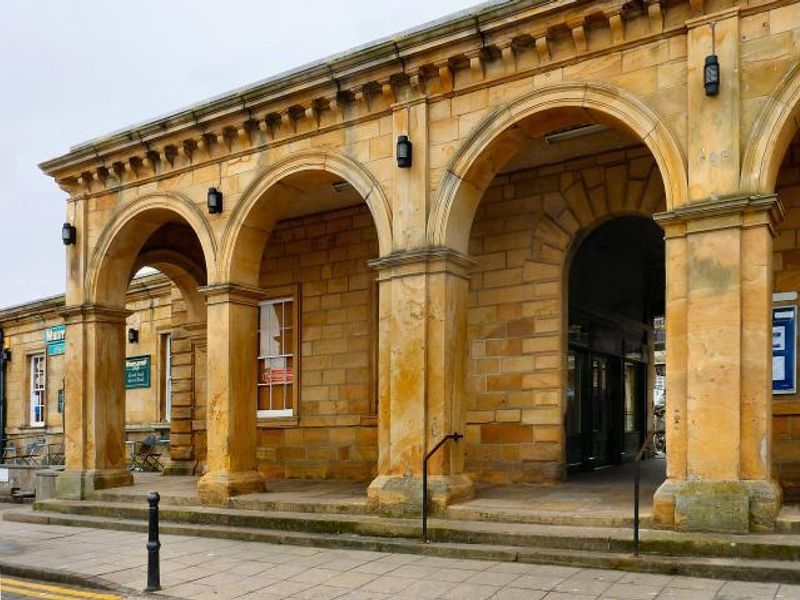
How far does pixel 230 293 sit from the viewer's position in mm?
11227

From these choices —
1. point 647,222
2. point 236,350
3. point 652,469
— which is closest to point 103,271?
point 236,350

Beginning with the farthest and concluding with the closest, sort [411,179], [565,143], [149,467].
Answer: [149,467]
[565,143]
[411,179]

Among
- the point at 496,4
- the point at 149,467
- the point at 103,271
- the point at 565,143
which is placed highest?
the point at 496,4

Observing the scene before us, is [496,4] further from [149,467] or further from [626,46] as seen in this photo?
[149,467]

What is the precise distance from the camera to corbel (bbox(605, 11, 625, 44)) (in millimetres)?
8156

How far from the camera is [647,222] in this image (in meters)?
12.3

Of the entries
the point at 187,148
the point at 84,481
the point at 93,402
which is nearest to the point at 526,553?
the point at 187,148

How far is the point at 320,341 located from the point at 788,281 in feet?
24.3

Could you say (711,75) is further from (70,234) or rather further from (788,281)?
(70,234)

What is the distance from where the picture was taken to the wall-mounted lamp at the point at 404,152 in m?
9.55

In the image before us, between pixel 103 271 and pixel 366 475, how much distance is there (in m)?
5.40

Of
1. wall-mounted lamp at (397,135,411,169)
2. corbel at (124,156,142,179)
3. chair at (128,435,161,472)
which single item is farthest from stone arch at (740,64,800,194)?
chair at (128,435,161,472)

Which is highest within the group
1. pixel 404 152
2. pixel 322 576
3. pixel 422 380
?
pixel 404 152

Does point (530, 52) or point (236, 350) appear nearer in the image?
point (530, 52)
